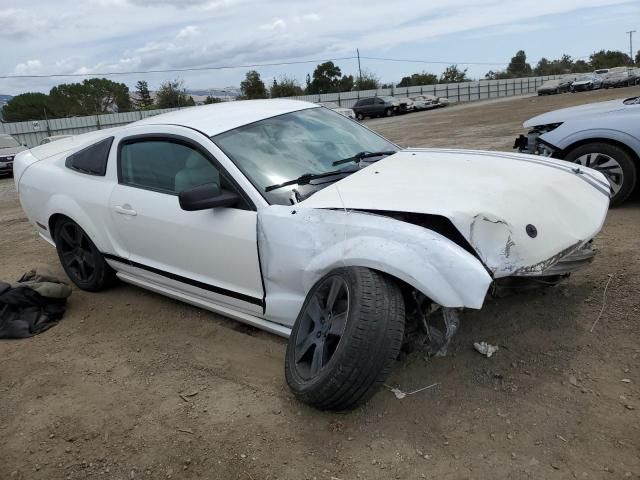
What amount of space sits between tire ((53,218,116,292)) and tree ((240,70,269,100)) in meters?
51.7

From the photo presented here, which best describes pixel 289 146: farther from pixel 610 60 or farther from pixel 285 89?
pixel 610 60

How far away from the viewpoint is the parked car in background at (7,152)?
16812 millimetres

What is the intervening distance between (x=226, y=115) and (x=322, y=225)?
1.47 metres

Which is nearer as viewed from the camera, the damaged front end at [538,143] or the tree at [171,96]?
the damaged front end at [538,143]

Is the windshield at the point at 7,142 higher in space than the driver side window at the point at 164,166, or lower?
higher

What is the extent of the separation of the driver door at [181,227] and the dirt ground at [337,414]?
0.43 metres

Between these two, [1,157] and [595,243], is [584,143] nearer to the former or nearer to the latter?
[595,243]

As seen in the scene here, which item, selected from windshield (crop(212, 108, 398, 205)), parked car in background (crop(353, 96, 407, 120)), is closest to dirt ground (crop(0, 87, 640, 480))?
windshield (crop(212, 108, 398, 205))

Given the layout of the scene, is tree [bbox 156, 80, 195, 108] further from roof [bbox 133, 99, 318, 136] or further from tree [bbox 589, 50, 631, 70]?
tree [bbox 589, 50, 631, 70]

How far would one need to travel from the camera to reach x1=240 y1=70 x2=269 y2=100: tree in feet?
178

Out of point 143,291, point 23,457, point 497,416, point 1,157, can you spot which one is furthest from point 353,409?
point 1,157

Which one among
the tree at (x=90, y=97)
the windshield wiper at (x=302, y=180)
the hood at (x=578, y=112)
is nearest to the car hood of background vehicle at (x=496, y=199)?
the windshield wiper at (x=302, y=180)

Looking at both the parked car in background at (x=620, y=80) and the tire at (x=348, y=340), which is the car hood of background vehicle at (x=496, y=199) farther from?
the parked car in background at (x=620, y=80)

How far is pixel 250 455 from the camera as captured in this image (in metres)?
2.45
